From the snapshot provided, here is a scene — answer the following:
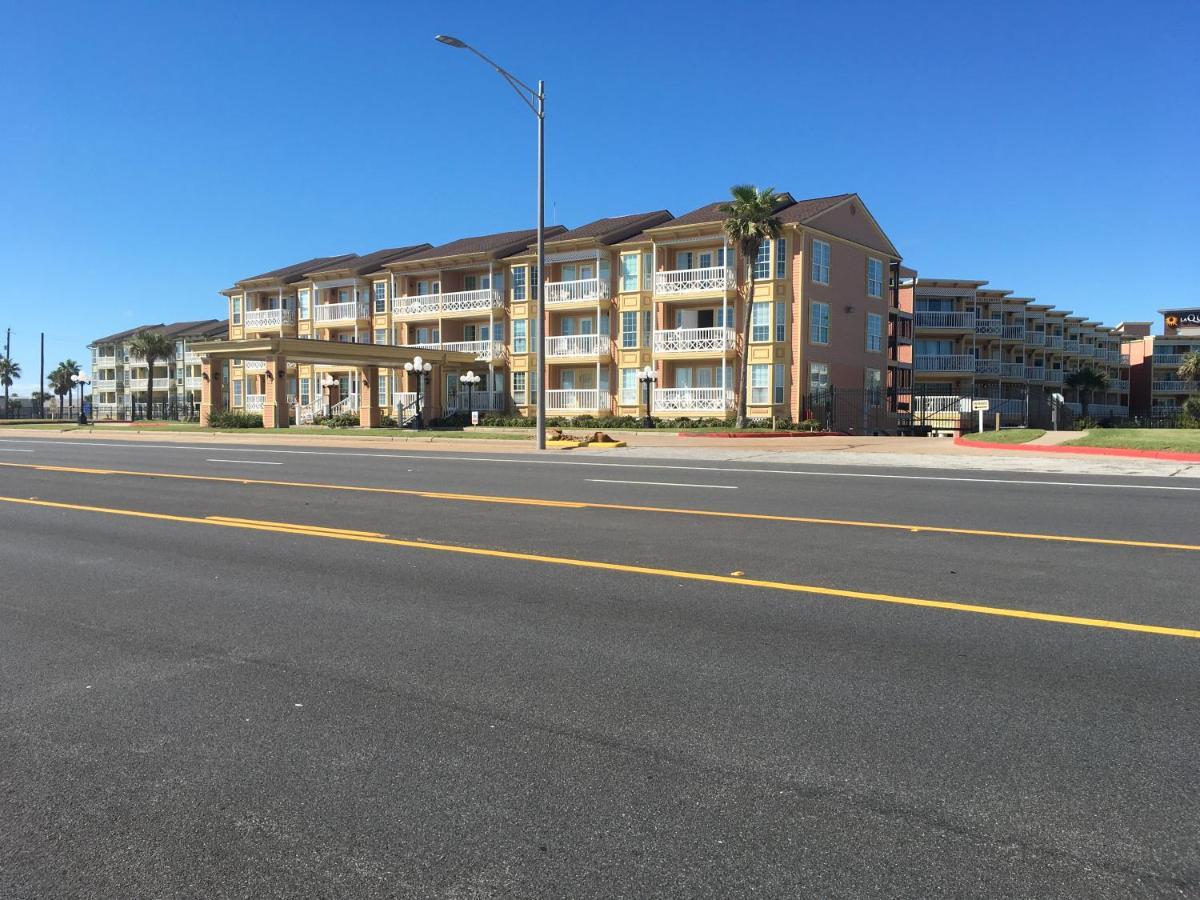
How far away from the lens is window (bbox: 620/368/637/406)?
4259 centimetres

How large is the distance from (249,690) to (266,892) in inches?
77.8

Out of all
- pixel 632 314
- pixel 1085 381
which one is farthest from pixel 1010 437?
pixel 1085 381

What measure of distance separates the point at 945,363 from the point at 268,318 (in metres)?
45.8

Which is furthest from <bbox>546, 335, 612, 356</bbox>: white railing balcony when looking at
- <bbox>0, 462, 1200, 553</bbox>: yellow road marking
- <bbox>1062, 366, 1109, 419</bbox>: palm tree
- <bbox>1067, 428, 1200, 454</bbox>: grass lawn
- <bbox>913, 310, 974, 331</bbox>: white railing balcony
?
<bbox>1062, 366, 1109, 419</bbox>: palm tree

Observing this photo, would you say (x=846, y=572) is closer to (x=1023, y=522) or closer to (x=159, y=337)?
(x=1023, y=522)

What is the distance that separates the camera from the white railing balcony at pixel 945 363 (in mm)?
58688

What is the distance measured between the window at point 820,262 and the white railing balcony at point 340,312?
2743 centimetres

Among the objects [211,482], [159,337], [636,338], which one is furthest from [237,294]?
[211,482]

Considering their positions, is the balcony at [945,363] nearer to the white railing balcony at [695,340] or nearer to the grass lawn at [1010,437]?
the white railing balcony at [695,340]

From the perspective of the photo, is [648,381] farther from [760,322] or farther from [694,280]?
[760,322]

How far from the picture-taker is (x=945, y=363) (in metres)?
58.9

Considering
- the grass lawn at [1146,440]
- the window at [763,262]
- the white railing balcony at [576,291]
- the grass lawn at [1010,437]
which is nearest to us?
the grass lawn at [1146,440]

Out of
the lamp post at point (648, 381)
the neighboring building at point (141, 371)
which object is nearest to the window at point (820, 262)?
the lamp post at point (648, 381)

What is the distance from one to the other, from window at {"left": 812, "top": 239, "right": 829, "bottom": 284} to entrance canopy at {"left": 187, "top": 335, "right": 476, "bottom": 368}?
18.6m
